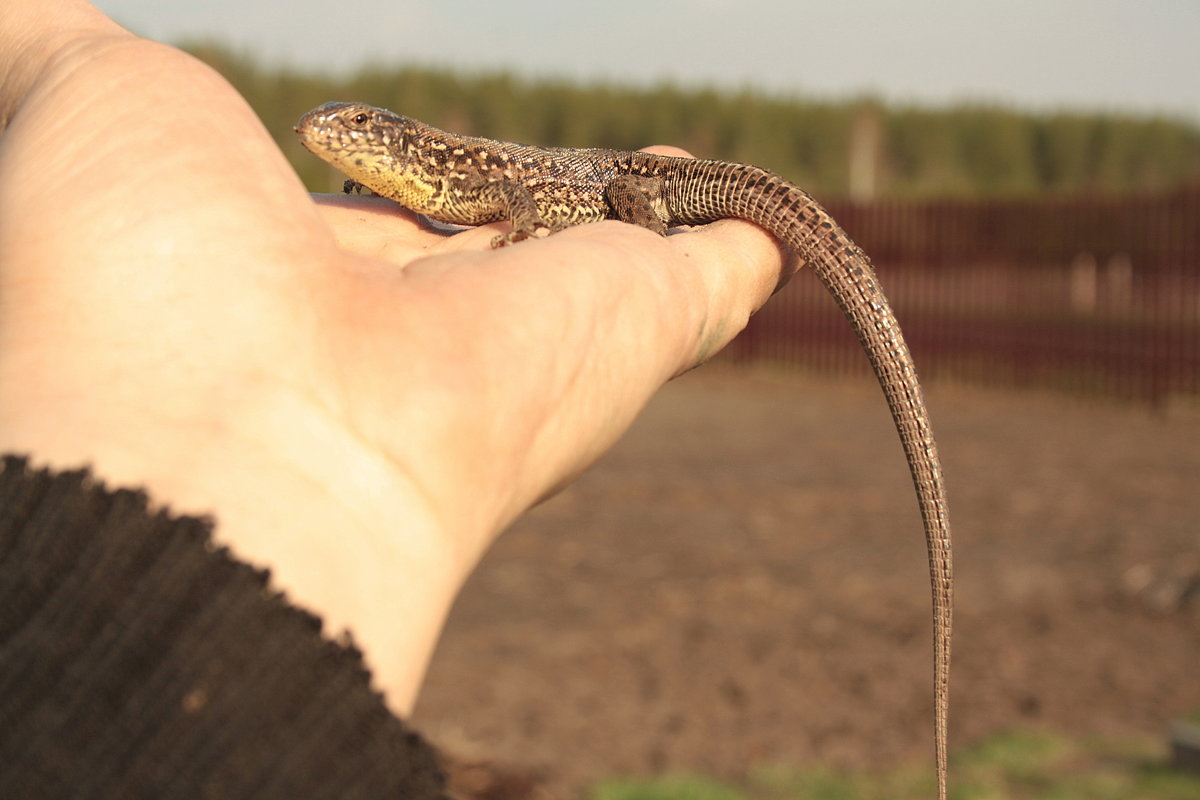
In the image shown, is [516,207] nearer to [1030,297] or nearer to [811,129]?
[1030,297]

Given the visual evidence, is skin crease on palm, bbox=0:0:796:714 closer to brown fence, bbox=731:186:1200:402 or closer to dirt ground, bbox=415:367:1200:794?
dirt ground, bbox=415:367:1200:794

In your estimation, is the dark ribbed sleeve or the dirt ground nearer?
the dark ribbed sleeve

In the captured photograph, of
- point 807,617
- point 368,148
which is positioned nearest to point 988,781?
point 807,617

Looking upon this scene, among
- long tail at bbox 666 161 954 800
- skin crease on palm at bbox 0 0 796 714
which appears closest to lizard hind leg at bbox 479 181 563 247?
long tail at bbox 666 161 954 800

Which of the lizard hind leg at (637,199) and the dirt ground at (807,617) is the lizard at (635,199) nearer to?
the lizard hind leg at (637,199)

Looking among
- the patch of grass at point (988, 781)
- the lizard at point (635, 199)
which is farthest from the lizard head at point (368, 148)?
the patch of grass at point (988, 781)
